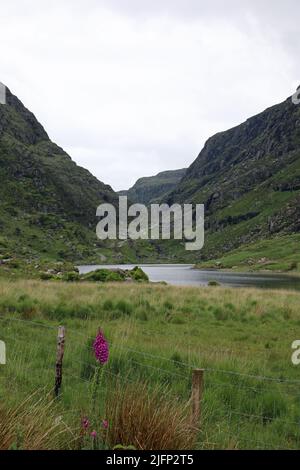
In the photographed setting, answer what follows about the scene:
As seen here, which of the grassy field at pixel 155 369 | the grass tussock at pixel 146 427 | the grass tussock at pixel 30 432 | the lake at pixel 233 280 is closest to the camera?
the grass tussock at pixel 30 432

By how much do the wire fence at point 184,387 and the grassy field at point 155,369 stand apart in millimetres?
24

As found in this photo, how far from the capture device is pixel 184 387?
8.59 meters

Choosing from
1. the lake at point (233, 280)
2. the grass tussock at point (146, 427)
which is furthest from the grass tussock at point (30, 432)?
the lake at point (233, 280)

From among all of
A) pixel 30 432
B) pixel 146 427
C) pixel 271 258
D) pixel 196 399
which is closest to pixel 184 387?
pixel 196 399

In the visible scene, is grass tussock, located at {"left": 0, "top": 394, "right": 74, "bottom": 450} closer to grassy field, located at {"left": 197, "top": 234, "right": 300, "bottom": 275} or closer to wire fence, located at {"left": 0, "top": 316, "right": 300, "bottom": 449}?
wire fence, located at {"left": 0, "top": 316, "right": 300, "bottom": 449}

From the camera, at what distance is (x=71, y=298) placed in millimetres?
21125

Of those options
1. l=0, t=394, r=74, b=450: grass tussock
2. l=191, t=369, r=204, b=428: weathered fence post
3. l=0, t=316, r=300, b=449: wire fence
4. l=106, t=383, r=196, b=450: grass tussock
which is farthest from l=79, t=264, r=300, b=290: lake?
l=0, t=394, r=74, b=450: grass tussock

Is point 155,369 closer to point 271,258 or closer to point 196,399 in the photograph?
point 196,399

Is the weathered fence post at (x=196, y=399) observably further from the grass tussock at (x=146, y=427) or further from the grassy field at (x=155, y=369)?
the grass tussock at (x=146, y=427)

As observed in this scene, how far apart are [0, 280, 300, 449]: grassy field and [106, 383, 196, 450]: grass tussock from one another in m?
0.01

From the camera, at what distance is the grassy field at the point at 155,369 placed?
498 centimetres

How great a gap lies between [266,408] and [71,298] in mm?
14044

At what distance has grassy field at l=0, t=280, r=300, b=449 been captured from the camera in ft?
16.3
